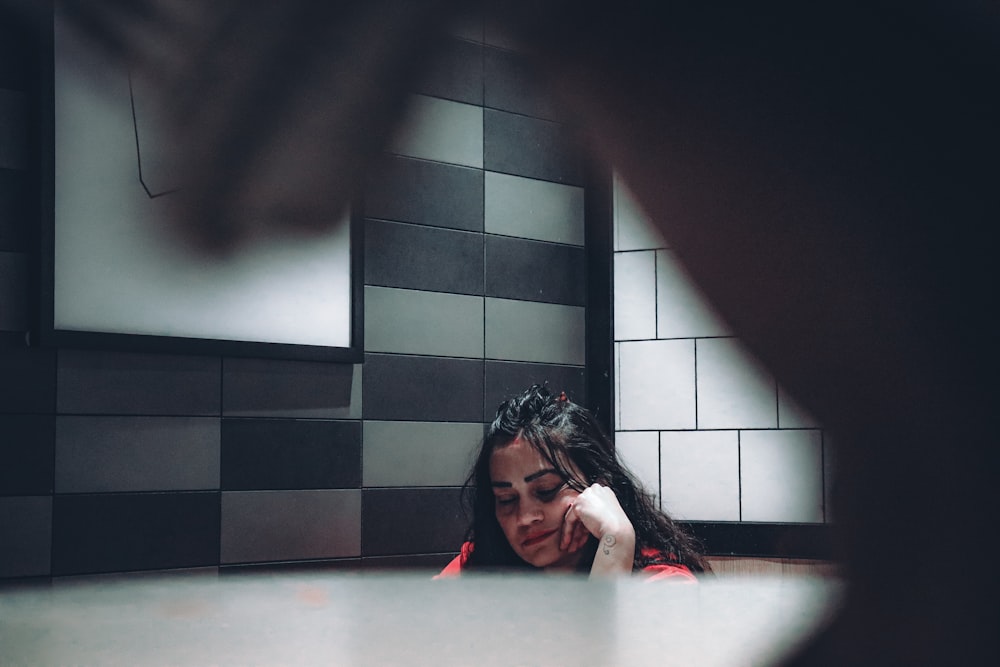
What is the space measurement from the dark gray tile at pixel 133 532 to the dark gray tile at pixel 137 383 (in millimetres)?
175

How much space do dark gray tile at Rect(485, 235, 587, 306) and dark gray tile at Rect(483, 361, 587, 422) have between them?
0.56 ft

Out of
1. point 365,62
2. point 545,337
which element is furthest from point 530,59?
point 545,337

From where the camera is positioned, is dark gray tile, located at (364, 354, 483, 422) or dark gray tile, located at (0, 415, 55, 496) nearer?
dark gray tile, located at (0, 415, 55, 496)

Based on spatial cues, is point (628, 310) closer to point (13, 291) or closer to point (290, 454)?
point (290, 454)

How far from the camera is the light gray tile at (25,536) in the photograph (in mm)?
1881

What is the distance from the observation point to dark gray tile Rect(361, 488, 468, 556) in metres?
2.33

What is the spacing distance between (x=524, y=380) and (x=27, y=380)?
116cm

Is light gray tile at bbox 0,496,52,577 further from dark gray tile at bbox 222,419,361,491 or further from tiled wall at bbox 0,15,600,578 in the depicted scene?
dark gray tile at bbox 222,419,361,491

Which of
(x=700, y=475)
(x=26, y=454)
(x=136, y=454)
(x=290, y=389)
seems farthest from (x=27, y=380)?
(x=700, y=475)

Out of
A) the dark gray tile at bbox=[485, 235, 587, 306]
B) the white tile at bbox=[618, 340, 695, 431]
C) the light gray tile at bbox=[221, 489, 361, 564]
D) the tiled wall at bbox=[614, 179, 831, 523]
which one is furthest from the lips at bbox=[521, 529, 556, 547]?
the dark gray tile at bbox=[485, 235, 587, 306]

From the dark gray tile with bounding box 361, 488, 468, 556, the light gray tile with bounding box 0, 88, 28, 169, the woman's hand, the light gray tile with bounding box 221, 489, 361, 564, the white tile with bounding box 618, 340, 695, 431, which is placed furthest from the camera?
the white tile with bounding box 618, 340, 695, 431

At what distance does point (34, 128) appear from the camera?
187 cm

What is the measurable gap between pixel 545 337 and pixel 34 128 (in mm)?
1286

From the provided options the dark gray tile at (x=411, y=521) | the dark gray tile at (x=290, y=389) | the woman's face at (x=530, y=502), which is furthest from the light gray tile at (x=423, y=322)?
the woman's face at (x=530, y=502)
